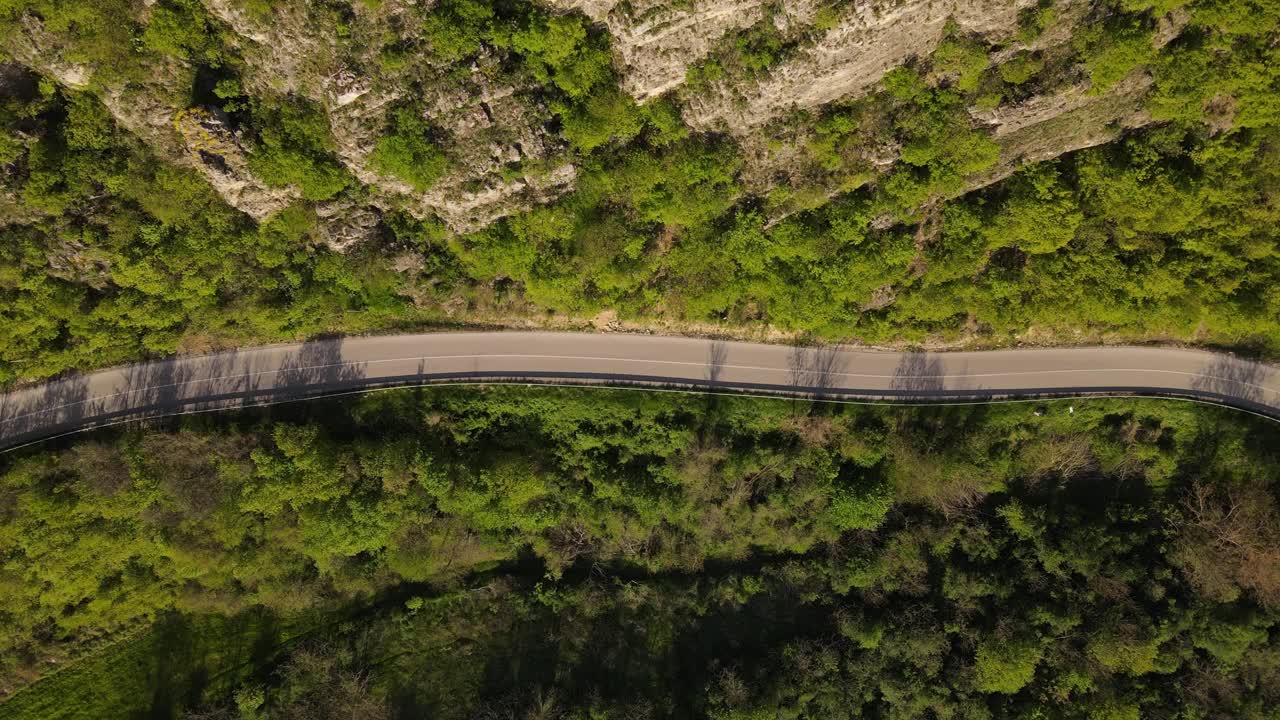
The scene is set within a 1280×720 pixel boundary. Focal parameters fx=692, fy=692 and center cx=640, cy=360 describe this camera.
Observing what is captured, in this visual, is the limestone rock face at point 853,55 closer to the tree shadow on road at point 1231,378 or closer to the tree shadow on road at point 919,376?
the tree shadow on road at point 919,376

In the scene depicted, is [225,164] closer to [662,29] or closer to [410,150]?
[410,150]

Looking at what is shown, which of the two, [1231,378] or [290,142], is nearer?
[290,142]

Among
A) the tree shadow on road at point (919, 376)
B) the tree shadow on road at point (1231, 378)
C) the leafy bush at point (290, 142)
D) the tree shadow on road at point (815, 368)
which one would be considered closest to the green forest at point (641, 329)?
the leafy bush at point (290, 142)

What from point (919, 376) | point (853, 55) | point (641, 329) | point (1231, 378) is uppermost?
point (853, 55)

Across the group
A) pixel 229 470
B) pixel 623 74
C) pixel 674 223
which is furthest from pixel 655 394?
pixel 229 470

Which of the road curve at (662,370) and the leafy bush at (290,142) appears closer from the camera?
the leafy bush at (290,142)

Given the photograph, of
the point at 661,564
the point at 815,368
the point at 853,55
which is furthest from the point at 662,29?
the point at 661,564
